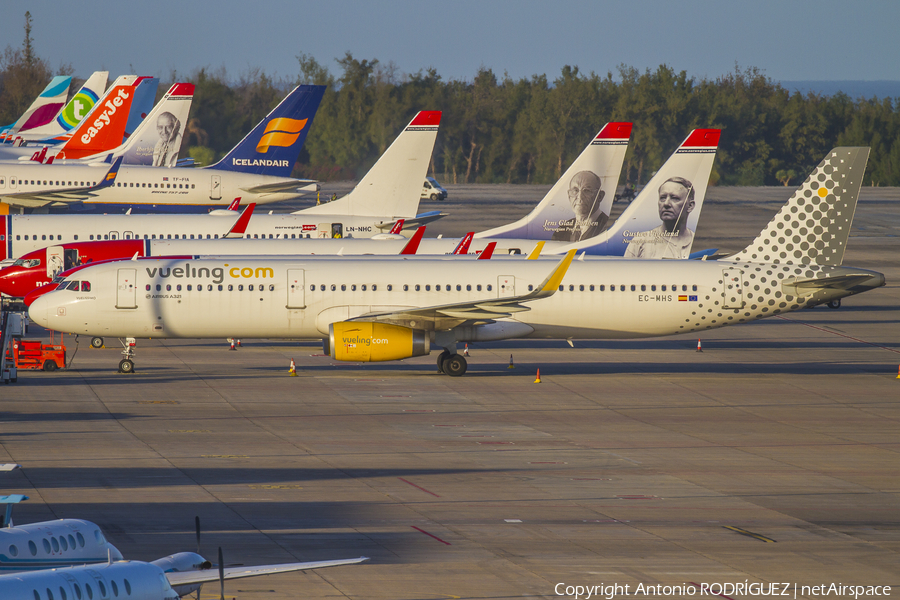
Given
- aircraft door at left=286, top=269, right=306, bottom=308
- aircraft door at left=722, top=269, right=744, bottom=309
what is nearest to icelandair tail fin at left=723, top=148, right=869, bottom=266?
aircraft door at left=722, top=269, right=744, bottom=309

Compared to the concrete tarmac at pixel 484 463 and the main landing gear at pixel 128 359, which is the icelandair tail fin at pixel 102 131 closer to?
the concrete tarmac at pixel 484 463

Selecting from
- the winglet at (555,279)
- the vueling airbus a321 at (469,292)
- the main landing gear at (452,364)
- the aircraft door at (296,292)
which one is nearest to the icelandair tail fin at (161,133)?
the vueling airbus a321 at (469,292)

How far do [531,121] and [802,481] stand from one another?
406 feet

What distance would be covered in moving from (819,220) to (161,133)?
55.0 meters

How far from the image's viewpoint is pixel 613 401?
30953mm

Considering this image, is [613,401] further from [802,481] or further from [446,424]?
[802,481]

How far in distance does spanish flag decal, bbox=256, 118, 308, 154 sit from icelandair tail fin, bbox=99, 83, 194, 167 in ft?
35.7

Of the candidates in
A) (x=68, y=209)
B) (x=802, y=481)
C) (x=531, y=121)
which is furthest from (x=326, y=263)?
(x=531, y=121)

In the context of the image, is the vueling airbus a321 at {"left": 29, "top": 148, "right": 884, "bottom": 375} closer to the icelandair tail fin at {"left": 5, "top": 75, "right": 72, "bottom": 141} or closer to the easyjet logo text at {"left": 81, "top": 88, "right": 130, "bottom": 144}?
the easyjet logo text at {"left": 81, "top": 88, "right": 130, "bottom": 144}

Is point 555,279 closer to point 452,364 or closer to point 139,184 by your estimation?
point 452,364

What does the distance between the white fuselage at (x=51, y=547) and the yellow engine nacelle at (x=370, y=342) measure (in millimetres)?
20622

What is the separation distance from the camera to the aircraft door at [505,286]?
34812 mm

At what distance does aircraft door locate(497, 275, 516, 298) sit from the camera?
3481 cm

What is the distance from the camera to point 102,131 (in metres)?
82.6
